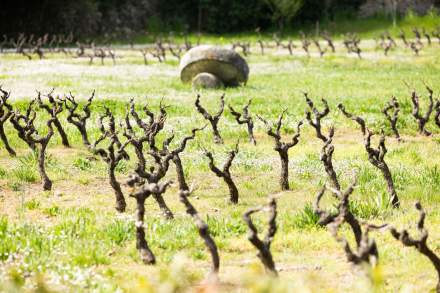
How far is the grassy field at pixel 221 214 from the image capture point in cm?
824

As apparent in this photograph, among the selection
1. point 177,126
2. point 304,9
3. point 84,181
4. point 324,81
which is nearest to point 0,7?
point 304,9

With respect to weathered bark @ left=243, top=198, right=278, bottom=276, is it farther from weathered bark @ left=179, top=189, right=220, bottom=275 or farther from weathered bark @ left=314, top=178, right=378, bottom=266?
weathered bark @ left=314, top=178, right=378, bottom=266

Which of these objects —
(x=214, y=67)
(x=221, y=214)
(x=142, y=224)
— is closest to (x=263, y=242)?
(x=142, y=224)

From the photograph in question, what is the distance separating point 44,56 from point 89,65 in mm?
7385

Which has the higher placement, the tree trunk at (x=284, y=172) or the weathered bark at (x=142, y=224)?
the tree trunk at (x=284, y=172)

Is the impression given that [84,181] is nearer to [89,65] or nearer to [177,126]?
[177,126]

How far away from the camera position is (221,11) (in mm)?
76938

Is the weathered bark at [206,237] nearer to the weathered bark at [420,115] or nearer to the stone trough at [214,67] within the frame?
the weathered bark at [420,115]

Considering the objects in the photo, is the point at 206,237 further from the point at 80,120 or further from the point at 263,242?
the point at 80,120

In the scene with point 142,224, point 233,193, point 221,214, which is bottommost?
point 142,224

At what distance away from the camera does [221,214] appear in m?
11.8

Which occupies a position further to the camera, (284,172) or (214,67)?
(214,67)

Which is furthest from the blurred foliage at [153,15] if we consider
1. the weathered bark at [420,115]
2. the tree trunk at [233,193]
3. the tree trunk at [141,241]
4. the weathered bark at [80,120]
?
the tree trunk at [141,241]

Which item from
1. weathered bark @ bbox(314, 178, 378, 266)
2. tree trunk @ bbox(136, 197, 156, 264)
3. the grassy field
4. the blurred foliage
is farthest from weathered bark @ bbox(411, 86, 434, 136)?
the blurred foliage
